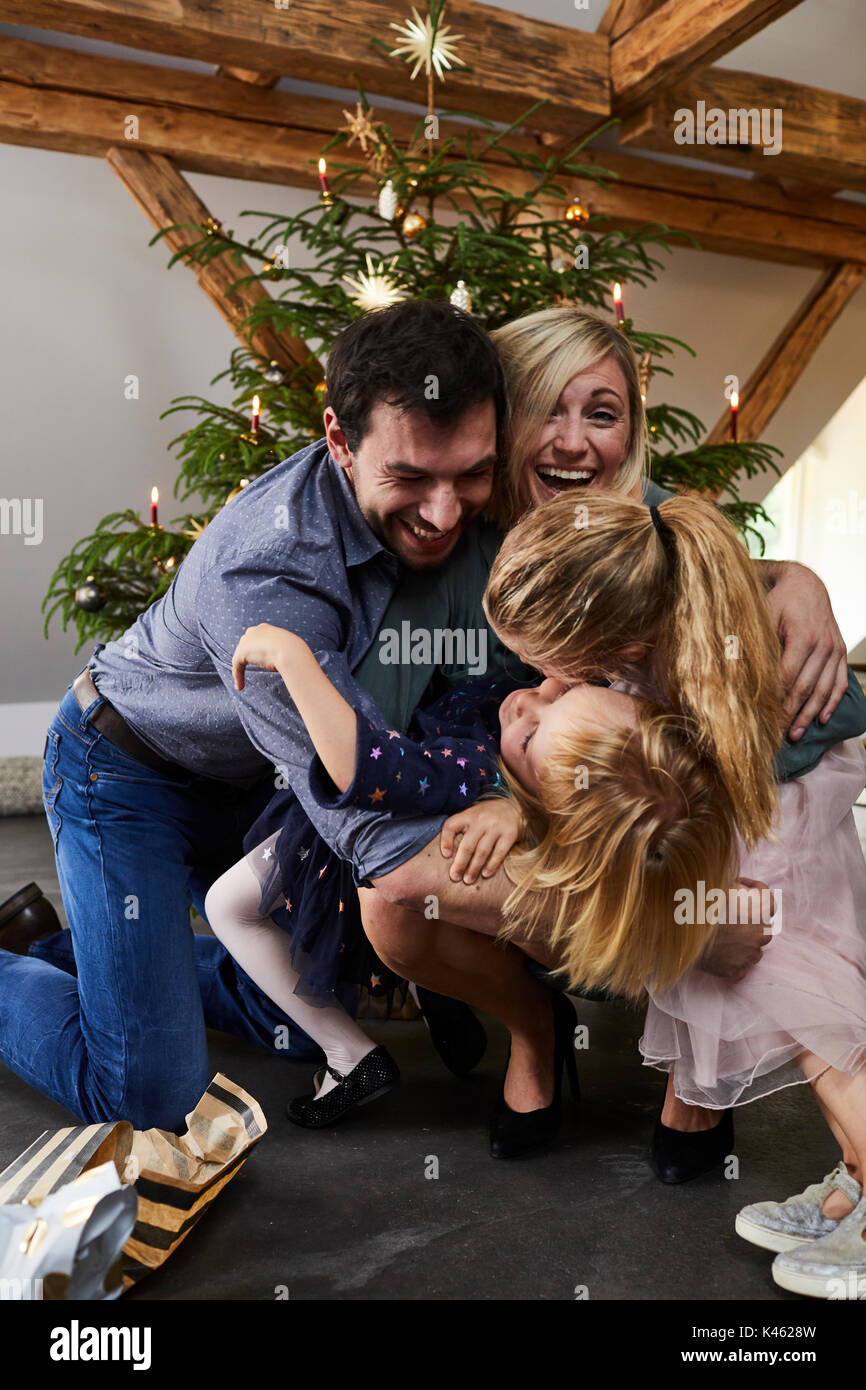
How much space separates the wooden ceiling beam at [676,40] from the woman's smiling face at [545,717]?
9.38ft

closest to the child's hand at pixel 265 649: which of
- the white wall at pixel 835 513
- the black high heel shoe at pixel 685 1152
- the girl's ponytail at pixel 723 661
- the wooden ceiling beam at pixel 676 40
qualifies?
the girl's ponytail at pixel 723 661

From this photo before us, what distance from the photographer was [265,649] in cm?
145

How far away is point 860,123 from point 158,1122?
181 inches

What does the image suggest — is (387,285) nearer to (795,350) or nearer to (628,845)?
(628,845)

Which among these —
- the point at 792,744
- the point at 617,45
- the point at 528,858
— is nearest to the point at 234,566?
the point at 528,858

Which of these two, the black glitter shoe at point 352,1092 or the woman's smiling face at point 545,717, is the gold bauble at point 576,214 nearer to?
the woman's smiling face at point 545,717

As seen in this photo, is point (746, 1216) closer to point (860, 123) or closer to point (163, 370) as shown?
point (163, 370)

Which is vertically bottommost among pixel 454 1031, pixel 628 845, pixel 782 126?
pixel 454 1031

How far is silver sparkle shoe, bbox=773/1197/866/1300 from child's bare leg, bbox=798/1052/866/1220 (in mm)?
29

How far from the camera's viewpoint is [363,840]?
1.52m

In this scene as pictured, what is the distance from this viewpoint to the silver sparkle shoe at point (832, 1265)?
4.32 ft

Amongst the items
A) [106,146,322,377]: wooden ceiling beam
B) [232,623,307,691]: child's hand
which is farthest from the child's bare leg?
[106,146,322,377]: wooden ceiling beam

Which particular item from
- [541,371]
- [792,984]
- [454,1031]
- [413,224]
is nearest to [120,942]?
[454,1031]

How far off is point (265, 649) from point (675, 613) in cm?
52
